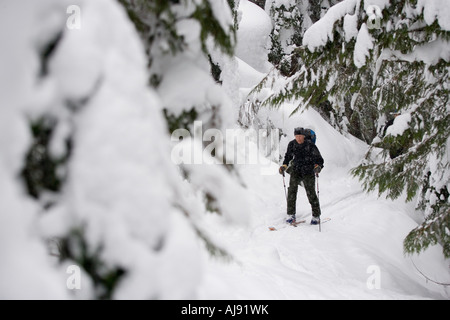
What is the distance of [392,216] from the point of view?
7.70 m

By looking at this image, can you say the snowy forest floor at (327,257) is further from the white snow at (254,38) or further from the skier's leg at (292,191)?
the white snow at (254,38)

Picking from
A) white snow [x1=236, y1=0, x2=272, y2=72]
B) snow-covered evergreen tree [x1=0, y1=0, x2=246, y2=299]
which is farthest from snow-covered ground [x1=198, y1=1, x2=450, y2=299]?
white snow [x1=236, y1=0, x2=272, y2=72]

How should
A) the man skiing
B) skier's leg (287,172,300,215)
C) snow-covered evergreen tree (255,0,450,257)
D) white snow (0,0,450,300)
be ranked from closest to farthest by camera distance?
white snow (0,0,450,300)
snow-covered evergreen tree (255,0,450,257)
the man skiing
skier's leg (287,172,300,215)

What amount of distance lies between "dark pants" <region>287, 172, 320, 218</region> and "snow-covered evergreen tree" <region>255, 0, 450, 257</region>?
60.7 inches

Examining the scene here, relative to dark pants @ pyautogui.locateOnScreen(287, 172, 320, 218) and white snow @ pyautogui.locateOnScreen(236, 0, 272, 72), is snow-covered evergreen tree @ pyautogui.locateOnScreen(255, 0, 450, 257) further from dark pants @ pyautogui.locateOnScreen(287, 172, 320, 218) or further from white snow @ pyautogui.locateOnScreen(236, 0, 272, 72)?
white snow @ pyautogui.locateOnScreen(236, 0, 272, 72)

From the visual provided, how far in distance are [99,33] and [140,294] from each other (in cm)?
102

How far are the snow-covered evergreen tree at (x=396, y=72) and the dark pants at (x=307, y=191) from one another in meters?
1.54

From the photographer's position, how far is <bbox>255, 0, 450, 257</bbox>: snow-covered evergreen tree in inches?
136

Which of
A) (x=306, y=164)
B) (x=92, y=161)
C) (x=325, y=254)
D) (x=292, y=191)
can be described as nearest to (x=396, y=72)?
(x=306, y=164)

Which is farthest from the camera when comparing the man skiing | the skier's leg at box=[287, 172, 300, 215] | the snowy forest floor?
the skier's leg at box=[287, 172, 300, 215]

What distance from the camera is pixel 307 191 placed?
6816mm

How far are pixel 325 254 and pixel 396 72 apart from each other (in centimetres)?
352
